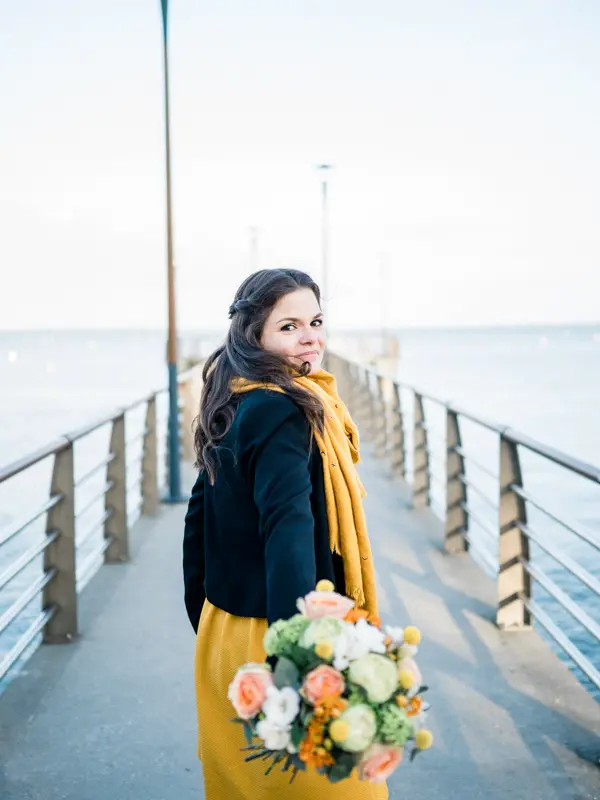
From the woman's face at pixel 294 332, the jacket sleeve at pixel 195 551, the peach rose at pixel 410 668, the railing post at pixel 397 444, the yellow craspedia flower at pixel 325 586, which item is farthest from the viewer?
the railing post at pixel 397 444

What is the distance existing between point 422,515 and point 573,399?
42161mm

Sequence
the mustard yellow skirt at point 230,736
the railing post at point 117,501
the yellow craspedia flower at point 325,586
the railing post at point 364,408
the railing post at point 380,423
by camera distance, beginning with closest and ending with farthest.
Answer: the yellow craspedia flower at point 325,586 → the mustard yellow skirt at point 230,736 → the railing post at point 117,501 → the railing post at point 380,423 → the railing post at point 364,408

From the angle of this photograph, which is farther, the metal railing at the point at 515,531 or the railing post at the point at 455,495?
the railing post at the point at 455,495

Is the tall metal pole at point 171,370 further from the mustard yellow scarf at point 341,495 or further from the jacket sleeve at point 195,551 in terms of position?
the mustard yellow scarf at point 341,495

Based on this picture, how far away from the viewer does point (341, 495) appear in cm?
181

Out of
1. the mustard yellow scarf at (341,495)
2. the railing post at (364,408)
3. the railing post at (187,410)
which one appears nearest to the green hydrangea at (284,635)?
the mustard yellow scarf at (341,495)

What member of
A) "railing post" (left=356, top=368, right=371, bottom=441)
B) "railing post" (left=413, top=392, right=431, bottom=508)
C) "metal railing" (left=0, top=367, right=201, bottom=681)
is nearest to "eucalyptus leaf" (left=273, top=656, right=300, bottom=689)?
"metal railing" (left=0, top=367, right=201, bottom=681)

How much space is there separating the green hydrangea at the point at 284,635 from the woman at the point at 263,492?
0.60 feet

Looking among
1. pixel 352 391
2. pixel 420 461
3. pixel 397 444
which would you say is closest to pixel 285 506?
pixel 420 461

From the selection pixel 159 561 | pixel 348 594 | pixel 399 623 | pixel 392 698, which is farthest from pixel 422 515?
pixel 392 698

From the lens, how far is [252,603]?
6.12 feet

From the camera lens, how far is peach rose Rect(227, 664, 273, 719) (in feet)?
4.46

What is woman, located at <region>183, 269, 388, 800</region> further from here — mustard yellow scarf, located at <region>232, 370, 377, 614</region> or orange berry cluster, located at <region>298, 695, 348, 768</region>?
orange berry cluster, located at <region>298, 695, 348, 768</region>

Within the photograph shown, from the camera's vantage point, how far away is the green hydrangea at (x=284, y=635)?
1.41 m
